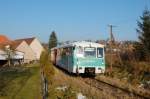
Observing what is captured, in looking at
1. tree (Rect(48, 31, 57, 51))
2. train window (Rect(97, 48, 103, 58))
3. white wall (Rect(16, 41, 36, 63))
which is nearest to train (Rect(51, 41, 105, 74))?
train window (Rect(97, 48, 103, 58))

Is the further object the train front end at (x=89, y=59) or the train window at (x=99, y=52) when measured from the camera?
the train window at (x=99, y=52)

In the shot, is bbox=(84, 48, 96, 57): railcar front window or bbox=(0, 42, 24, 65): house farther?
bbox=(0, 42, 24, 65): house

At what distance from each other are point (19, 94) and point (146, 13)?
2923 cm

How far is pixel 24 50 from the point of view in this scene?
79.6m

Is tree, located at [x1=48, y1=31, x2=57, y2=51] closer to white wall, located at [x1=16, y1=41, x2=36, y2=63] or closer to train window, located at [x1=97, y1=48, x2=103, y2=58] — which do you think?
white wall, located at [x1=16, y1=41, x2=36, y2=63]

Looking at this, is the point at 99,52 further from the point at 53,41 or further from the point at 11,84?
the point at 53,41

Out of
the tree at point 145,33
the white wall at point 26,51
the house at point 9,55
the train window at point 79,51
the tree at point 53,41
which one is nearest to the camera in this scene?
the train window at point 79,51

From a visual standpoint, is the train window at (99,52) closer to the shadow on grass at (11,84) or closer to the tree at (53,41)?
the shadow on grass at (11,84)

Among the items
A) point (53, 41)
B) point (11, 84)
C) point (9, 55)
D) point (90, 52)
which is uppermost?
point (53, 41)

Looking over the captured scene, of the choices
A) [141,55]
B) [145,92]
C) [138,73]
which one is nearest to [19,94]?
[145,92]

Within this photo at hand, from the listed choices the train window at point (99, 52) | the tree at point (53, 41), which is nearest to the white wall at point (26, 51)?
the tree at point (53, 41)

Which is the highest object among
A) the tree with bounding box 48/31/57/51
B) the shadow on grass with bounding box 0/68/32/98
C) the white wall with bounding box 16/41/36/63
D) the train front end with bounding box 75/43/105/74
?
the tree with bounding box 48/31/57/51

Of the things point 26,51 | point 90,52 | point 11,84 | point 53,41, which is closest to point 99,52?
point 90,52

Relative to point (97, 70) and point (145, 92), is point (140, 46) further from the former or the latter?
point (145, 92)
